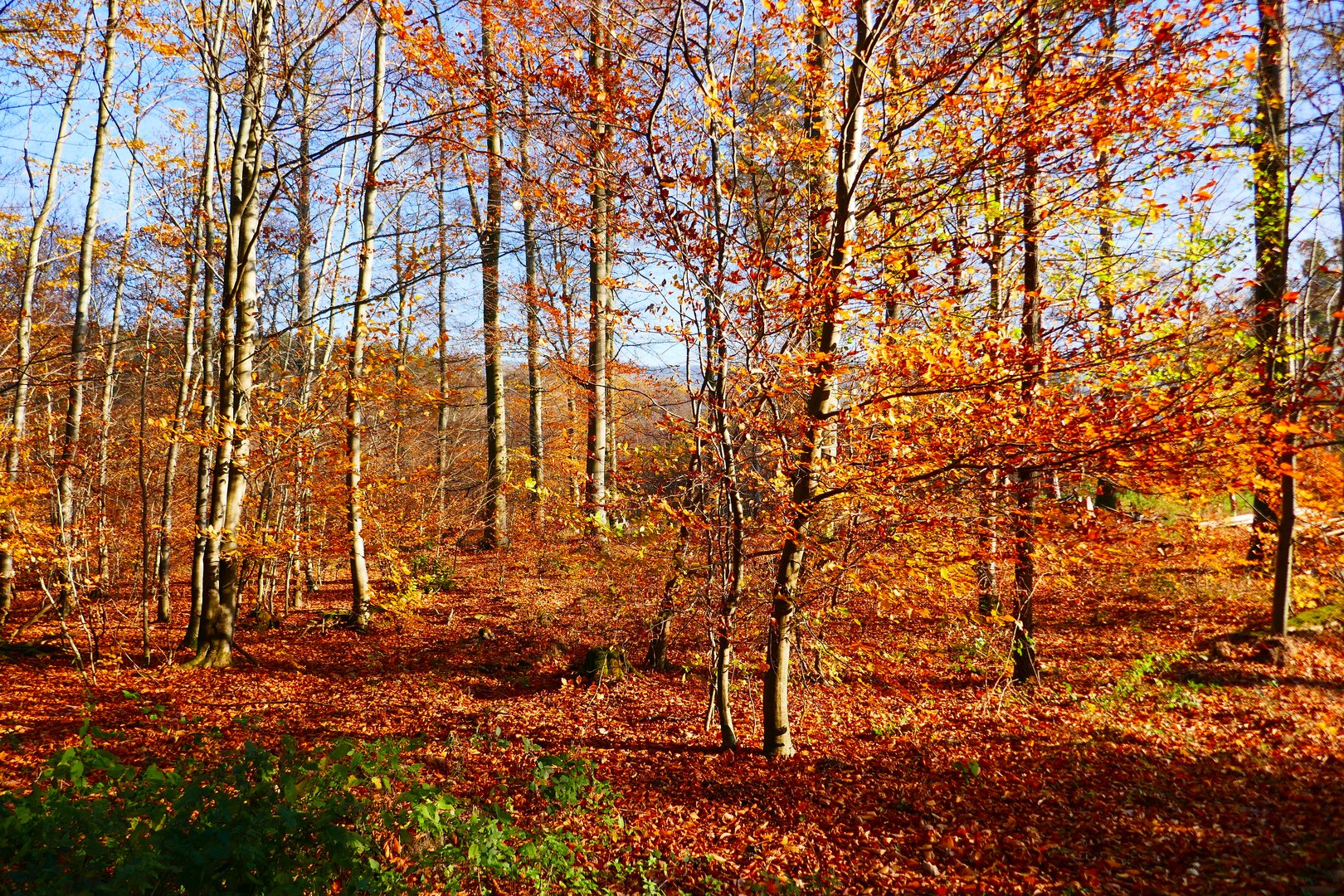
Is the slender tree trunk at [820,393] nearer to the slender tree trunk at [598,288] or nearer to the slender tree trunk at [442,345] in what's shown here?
the slender tree trunk at [598,288]

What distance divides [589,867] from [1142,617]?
32.2 ft

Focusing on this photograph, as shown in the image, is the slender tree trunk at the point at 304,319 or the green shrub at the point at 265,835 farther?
the slender tree trunk at the point at 304,319

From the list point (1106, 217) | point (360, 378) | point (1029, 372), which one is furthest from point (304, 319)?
point (1106, 217)

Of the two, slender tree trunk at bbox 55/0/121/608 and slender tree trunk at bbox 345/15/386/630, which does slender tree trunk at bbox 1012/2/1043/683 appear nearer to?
slender tree trunk at bbox 345/15/386/630

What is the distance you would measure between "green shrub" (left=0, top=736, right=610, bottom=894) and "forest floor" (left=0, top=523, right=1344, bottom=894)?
2.73 feet

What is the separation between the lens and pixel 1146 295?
620cm

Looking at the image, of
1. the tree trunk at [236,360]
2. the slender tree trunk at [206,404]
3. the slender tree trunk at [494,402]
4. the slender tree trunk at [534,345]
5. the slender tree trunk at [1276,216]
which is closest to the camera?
the tree trunk at [236,360]

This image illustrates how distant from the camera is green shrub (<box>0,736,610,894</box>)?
284cm

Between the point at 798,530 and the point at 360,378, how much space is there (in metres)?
7.59

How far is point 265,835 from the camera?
3.26 metres

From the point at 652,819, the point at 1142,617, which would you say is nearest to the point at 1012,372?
the point at 652,819

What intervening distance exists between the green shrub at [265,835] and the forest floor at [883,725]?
0.83 m

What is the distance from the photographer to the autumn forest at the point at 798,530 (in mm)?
4457

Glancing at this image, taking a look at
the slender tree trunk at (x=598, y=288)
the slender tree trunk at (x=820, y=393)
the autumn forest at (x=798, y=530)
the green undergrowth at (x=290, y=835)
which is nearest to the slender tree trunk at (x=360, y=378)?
the autumn forest at (x=798, y=530)
